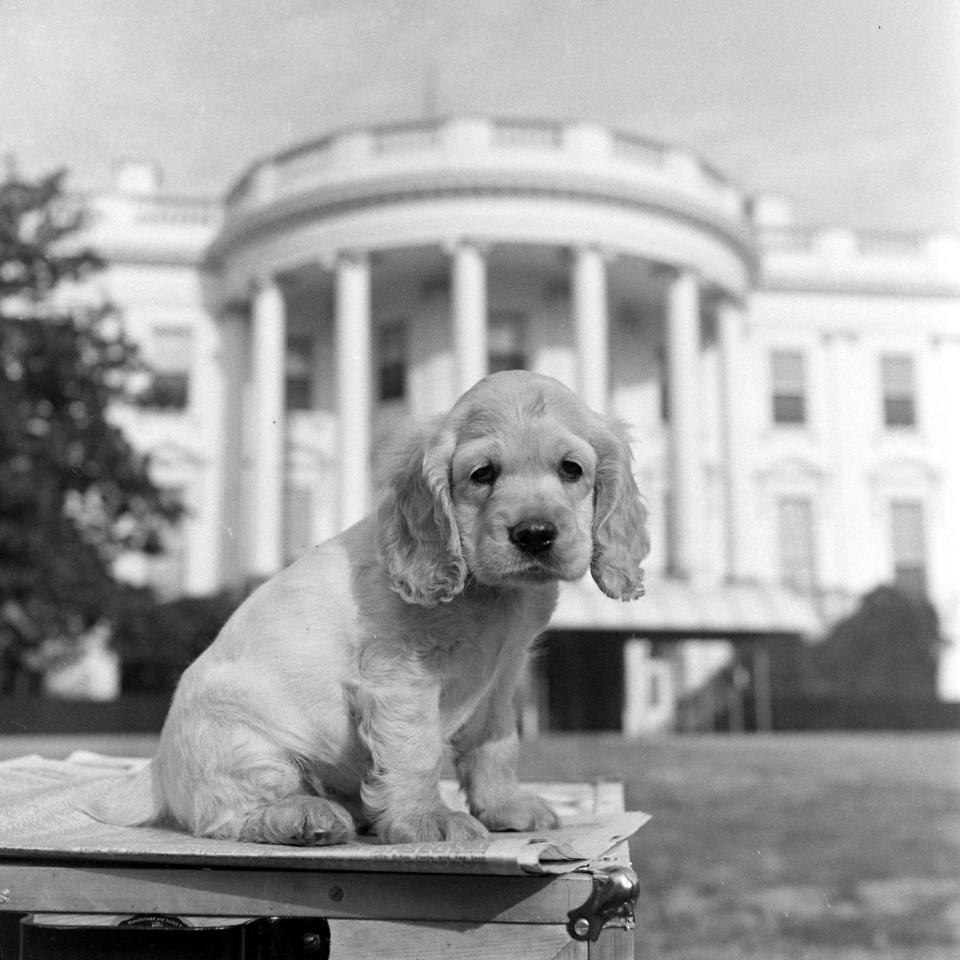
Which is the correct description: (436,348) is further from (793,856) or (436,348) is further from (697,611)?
(793,856)

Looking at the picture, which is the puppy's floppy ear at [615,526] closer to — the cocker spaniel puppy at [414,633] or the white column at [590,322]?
the cocker spaniel puppy at [414,633]

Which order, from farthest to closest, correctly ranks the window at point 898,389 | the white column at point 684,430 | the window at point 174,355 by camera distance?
the window at point 898,389, the window at point 174,355, the white column at point 684,430

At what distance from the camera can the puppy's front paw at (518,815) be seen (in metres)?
2.20

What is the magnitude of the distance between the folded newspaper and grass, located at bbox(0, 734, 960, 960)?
1393 millimetres

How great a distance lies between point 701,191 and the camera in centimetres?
2581

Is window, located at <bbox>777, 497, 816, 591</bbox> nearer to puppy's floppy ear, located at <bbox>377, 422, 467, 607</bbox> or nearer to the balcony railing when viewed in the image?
the balcony railing

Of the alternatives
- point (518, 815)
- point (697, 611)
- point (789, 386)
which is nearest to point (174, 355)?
point (697, 611)

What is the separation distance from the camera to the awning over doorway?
18.6m

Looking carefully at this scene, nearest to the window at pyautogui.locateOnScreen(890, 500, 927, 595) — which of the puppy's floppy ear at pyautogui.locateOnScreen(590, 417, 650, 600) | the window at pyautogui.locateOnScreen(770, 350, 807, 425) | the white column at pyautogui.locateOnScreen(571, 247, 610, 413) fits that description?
the window at pyautogui.locateOnScreen(770, 350, 807, 425)

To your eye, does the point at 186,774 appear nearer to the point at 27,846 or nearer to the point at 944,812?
the point at 27,846

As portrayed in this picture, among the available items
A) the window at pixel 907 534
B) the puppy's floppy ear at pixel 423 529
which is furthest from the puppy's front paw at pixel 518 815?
the window at pixel 907 534

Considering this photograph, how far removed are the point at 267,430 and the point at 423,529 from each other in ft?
75.5

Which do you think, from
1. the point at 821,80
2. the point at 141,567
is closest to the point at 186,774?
the point at 821,80

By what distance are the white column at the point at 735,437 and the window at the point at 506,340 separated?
15.2 ft
